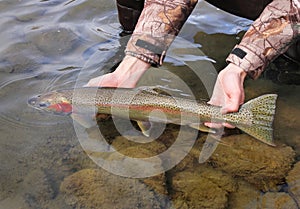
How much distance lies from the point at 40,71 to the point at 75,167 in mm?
1351

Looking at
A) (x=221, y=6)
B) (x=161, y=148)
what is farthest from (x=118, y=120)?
(x=221, y=6)

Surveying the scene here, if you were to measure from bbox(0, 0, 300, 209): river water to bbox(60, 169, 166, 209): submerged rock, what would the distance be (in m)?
0.01

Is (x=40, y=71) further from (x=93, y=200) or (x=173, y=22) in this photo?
(x=93, y=200)

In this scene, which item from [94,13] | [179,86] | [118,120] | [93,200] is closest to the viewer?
[93,200]

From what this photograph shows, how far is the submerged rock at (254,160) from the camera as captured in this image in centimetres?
266

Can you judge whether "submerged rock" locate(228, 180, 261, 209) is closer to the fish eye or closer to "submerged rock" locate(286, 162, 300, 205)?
"submerged rock" locate(286, 162, 300, 205)

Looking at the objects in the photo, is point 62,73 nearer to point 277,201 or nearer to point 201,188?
point 201,188

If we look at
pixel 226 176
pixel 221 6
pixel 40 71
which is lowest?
pixel 40 71

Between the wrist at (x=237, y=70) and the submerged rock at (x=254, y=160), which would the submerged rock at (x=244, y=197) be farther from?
the wrist at (x=237, y=70)

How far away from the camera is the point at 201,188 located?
8.43ft

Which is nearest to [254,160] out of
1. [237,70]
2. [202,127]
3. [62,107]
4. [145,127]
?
[202,127]

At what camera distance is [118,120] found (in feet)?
10.2

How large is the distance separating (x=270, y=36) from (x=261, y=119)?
0.65 m

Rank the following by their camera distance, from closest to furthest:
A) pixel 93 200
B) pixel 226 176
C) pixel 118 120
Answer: pixel 93 200 → pixel 226 176 → pixel 118 120
